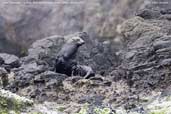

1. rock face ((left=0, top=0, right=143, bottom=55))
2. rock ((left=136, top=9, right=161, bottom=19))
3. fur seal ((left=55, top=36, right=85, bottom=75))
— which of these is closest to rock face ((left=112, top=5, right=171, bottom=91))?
rock ((left=136, top=9, right=161, bottom=19))

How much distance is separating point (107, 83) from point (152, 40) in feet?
6.73

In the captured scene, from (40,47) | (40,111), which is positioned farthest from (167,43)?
(40,47)

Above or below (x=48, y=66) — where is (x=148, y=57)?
above

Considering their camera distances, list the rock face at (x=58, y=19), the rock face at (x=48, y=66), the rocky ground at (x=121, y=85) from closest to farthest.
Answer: the rocky ground at (x=121, y=85), the rock face at (x=48, y=66), the rock face at (x=58, y=19)

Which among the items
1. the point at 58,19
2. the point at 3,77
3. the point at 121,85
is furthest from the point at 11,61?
the point at 58,19

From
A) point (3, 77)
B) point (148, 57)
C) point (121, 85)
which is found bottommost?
point (121, 85)

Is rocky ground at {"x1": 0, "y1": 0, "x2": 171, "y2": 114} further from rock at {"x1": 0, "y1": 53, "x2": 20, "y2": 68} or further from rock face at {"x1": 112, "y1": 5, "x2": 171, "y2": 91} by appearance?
rock at {"x1": 0, "y1": 53, "x2": 20, "y2": 68}

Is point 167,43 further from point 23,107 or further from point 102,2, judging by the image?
point 102,2

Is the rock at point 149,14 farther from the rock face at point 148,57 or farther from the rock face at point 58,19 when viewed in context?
the rock face at point 58,19

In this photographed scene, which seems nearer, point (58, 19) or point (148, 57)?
point (148, 57)

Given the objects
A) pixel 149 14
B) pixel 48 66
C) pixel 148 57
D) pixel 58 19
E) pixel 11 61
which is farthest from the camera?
pixel 58 19

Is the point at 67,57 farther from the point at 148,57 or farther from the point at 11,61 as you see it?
the point at 148,57

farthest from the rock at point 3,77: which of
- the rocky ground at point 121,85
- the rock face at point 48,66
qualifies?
the rock face at point 48,66

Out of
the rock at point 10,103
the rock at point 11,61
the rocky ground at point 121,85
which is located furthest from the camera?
the rock at point 11,61
